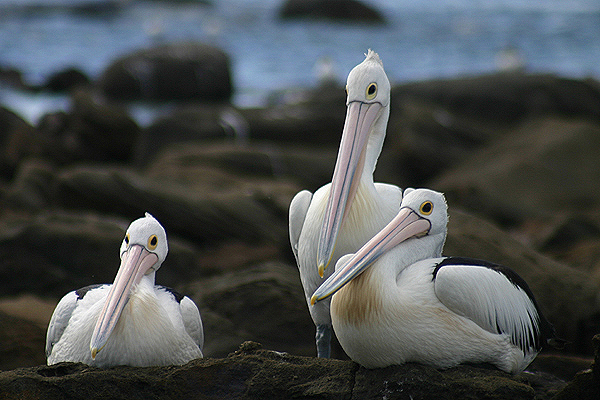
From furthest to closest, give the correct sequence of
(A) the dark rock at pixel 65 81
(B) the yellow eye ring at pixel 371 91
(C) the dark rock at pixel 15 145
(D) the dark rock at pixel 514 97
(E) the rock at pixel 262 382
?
1. (A) the dark rock at pixel 65 81
2. (D) the dark rock at pixel 514 97
3. (C) the dark rock at pixel 15 145
4. (B) the yellow eye ring at pixel 371 91
5. (E) the rock at pixel 262 382

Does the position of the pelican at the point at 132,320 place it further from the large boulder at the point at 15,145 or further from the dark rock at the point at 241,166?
the large boulder at the point at 15,145

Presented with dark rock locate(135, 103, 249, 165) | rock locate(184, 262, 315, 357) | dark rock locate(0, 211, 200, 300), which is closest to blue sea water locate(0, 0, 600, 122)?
dark rock locate(135, 103, 249, 165)

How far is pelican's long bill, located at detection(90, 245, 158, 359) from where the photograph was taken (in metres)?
3.53

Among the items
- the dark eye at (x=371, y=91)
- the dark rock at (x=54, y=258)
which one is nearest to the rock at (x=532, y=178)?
the dark rock at (x=54, y=258)

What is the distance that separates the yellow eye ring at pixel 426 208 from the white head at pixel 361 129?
474mm

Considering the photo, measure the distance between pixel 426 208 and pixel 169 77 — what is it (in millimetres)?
16269

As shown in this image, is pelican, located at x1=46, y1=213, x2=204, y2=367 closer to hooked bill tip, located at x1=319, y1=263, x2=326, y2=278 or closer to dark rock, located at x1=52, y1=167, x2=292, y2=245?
hooked bill tip, located at x1=319, y1=263, x2=326, y2=278

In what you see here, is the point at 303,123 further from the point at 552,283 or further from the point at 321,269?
the point at 321,269

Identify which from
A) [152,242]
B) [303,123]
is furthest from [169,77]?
[152,242]

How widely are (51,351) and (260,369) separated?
4.62ft

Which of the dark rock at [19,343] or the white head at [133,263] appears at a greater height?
the white head at [133,263]

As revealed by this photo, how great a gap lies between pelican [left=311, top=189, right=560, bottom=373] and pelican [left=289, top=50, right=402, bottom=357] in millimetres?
423

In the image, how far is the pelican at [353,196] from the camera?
12.8 ft

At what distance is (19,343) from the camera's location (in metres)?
4.88
